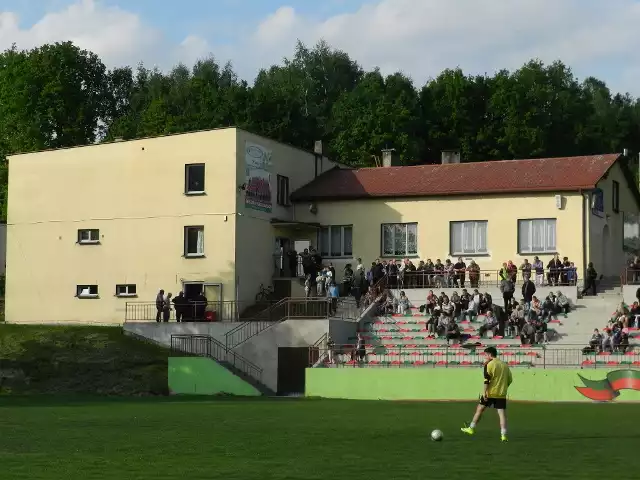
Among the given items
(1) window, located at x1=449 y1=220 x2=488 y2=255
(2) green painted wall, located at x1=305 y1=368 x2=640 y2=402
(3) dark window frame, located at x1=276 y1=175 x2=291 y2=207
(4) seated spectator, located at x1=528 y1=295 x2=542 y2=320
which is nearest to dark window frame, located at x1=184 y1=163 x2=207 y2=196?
(3) dark window frame, located at x1=276 y1=175 x2=291 y2=207

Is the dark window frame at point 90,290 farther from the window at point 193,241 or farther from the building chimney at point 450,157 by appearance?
the building chimney at point 450,157

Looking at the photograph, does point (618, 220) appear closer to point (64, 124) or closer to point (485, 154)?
point (485, 154)

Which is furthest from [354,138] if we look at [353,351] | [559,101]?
[353,351]

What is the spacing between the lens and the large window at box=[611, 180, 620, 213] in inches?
2116

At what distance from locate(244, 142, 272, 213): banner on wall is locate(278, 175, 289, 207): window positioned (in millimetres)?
1213

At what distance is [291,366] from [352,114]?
37.9 m

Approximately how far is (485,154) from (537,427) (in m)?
54.8

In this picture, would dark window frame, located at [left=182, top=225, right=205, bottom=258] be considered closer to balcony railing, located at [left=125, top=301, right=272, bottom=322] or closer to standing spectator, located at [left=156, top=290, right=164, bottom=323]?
balcony railing, located at [left=125, top=301, right=272, bottom=322]

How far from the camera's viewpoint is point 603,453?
19016 millimetres

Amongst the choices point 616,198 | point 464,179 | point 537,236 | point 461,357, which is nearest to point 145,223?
point 464,179

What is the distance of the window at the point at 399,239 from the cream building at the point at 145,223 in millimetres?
3646

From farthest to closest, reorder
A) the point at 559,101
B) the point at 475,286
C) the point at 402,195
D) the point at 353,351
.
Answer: the point at 559,101
the point at 402,195
the point at 475,286
the point at 353,351

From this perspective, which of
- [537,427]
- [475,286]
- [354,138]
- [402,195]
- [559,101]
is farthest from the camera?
[559,101]

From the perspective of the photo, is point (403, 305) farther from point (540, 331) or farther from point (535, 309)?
point (540, 331)
